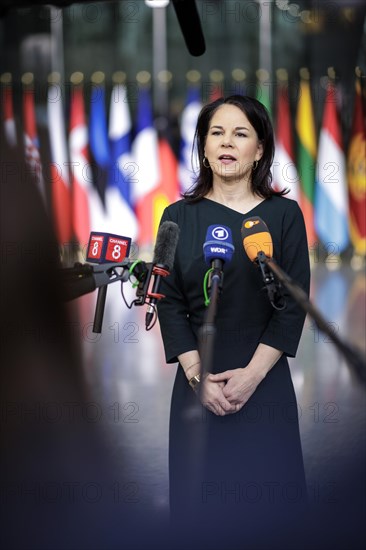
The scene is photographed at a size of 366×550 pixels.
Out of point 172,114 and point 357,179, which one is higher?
point 172,114

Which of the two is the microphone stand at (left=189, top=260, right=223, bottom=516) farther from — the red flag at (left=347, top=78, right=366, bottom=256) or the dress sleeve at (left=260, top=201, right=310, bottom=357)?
the red flag at (left=347, top=78, right=366, bottom=256)

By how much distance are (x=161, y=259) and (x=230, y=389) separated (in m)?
0.35

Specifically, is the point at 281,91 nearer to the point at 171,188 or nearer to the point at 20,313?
the point at 171,188

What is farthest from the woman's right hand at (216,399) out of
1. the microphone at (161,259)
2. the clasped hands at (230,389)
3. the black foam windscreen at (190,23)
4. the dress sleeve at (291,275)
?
the black foam windscreen at (190,23)

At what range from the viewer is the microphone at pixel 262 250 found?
958 mm

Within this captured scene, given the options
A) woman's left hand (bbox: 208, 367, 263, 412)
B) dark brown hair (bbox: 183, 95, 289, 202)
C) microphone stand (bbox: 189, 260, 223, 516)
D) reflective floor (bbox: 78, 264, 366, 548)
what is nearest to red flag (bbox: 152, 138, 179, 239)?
reflective floor (bbox: 78, 264, 366, 548)

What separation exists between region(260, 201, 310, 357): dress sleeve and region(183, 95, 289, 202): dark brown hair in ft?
0.24

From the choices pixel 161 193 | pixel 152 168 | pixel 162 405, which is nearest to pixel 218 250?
pixel 162 405

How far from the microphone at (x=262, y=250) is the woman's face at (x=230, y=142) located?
0.22 metres

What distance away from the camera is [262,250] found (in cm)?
101

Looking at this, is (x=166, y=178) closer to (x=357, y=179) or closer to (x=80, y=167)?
(x=80, y=167)

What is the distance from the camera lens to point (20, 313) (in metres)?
0.58

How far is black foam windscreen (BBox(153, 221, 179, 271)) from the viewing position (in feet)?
3.44

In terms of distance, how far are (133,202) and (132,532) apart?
7628 mm
